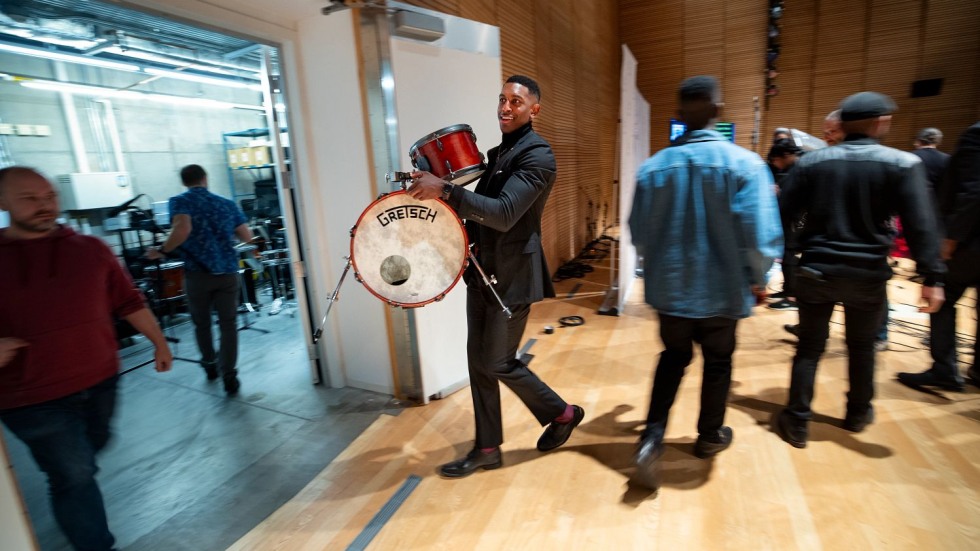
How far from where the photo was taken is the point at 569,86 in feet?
21.9

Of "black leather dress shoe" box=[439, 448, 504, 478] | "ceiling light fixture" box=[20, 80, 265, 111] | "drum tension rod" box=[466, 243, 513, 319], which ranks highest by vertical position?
"ceiling light fixture" box=[20, 80, 265, 111]

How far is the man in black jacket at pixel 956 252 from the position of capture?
8.13ft

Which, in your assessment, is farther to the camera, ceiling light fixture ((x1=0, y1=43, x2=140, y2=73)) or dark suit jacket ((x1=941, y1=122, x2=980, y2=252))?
ceiling light fixture ((x1=0, y1=43, x2=140, y2=73))

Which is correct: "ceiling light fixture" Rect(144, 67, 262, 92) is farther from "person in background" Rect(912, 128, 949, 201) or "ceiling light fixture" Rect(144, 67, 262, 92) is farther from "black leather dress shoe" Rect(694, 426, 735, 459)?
"person in background" Rect(912, 128, 949, 201)

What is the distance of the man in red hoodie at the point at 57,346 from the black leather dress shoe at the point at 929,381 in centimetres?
423

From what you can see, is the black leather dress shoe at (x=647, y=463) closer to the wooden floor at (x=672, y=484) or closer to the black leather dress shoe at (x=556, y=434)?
the wooden floor at (x=672, y=484)

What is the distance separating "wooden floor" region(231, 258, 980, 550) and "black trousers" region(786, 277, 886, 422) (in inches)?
9.0

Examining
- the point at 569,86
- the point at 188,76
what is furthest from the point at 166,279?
the point at 569,86

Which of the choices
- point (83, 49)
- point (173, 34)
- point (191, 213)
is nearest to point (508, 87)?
point (191, 213)

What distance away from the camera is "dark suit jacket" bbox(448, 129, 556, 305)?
1756 millimetres

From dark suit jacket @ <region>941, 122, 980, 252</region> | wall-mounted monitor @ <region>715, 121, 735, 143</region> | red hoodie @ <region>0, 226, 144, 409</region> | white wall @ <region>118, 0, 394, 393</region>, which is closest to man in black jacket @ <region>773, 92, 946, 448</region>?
dark suit jacket @ <region>941, 122, 980, 252</region>

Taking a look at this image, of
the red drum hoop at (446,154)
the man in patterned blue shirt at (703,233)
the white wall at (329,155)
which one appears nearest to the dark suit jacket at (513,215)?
the red drum hoop at (446,154)

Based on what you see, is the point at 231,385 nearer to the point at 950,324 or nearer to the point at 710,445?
the point at 710,445

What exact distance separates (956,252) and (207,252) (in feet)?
14.8
